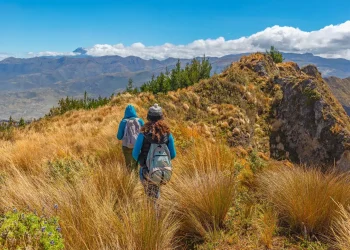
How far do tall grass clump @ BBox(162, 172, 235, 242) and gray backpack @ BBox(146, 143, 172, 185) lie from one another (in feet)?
1.10

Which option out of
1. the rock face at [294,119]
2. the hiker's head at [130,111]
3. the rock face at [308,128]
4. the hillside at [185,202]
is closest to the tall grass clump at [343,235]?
the hillside at [185,202]

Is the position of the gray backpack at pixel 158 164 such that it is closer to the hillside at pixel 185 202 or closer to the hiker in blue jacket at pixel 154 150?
the hiker in blue jacket at pixel 154 150

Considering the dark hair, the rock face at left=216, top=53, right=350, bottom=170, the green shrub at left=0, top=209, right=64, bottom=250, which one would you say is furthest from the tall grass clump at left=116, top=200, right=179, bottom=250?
the rock face at left=216, top=53, right=350, bottom=170

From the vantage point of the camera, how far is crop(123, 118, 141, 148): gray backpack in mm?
6996

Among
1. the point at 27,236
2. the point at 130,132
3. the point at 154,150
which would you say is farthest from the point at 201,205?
the point at 130,132

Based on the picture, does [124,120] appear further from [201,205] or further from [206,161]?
[201,205]

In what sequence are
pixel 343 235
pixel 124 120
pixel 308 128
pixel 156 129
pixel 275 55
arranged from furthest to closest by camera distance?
pixel 275 55 → pixel 308 128 → pixel 124 120 → pixel 156 129 → pixel 343 235

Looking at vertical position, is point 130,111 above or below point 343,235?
above

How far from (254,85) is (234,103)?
420 centimetres

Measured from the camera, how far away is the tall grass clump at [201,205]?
430cm

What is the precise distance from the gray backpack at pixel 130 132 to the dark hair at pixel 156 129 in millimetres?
2262

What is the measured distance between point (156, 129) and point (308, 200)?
2.77 metres

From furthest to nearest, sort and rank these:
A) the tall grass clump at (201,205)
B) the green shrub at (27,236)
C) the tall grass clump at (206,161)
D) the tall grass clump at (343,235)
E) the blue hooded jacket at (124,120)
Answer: the blue hooded jacket at (124,120) → the tall grass clump at (206,161) → the tall grass clump at (201,205) → the tall grass clump at (343,235) → the green shrub at (27,236)

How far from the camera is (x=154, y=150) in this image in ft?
15.5
